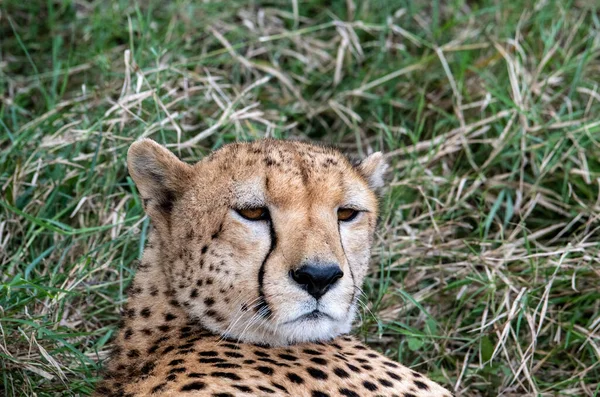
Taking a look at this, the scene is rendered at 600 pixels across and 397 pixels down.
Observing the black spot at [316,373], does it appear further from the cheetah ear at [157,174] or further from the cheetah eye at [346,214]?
the cheetah ear at [157,174]

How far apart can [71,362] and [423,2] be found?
3.07 meters

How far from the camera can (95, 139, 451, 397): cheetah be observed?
2.74 meters

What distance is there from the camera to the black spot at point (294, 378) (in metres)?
2.71

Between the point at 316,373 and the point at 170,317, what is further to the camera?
the point at 170,317

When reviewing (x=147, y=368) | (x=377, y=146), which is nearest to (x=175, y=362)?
(x=147, y=368)

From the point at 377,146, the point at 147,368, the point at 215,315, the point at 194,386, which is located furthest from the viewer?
the point at 377,146

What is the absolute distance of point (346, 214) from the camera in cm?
306

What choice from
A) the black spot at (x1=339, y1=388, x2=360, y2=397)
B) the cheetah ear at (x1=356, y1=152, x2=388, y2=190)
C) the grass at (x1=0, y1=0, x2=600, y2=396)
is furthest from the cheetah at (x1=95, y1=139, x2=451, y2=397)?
the grass at (x1=0, y1=0, x2=600, y2=396)

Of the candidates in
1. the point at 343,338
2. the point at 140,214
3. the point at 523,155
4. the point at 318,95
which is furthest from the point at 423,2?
the point at 343,338

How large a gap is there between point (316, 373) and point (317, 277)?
272 millimetres

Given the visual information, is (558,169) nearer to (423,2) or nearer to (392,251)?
(392,251)

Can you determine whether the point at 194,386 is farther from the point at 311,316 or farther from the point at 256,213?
the point at 256,213

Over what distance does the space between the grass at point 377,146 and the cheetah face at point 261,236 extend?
0.61m

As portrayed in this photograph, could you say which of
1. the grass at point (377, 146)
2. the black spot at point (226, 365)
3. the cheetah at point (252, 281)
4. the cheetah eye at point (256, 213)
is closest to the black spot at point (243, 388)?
the cheetah at point (252, 281)
